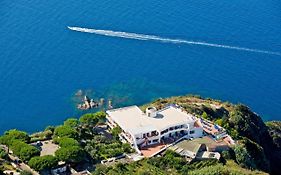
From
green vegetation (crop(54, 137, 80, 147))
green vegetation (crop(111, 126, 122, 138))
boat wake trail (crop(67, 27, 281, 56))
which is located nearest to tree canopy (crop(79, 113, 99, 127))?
green vegetation (crop(111, 126, 122, 138))

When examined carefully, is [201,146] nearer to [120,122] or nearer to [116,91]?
[120,122]

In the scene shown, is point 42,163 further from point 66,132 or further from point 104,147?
point 104,147

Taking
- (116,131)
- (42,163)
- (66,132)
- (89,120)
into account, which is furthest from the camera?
(89,120)

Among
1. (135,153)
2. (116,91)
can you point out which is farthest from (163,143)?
(116,91)

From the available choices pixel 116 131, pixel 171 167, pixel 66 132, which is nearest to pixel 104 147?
pixel 116 131

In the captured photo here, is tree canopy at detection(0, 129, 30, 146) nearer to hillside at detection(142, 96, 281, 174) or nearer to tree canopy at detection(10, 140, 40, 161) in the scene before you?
tree canopy at detection(10, 140, 40, 161)

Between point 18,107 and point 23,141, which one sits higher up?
point 23,141

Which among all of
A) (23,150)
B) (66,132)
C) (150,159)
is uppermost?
(66,132)
